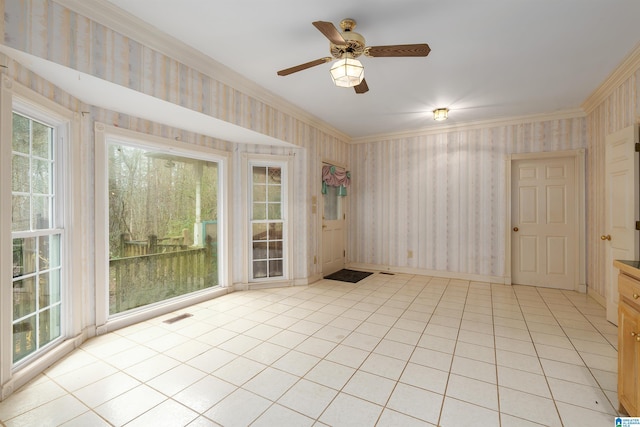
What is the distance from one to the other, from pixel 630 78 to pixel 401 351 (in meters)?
3.69

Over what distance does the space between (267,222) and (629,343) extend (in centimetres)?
396

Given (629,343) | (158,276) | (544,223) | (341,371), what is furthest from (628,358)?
(158,276)

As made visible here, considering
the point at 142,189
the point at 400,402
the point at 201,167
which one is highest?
the point at 201,167

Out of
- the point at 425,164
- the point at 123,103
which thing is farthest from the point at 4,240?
the point at 425,164

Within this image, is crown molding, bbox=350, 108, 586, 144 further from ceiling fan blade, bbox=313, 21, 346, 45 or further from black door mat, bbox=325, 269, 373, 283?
ceiling fan blade, bbox=313, 21, 346, 45

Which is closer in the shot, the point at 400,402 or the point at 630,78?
the point at 400,402

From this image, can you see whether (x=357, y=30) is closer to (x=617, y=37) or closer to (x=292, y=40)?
(x=292, y=40)

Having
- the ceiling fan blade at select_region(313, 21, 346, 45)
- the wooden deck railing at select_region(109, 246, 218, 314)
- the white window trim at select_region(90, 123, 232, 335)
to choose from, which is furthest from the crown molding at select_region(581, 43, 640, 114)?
the wooden deck railing at select_region(109, 246, 218, 314)

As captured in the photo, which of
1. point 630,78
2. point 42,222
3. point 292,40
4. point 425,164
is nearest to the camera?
point 42,222

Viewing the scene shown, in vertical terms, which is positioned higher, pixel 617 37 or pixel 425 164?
pixel 617 37

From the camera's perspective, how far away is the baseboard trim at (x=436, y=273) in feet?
15.6

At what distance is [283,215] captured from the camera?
15.1ft

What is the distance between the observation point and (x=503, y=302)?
12.4 feet

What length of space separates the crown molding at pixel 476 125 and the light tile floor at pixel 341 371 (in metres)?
2.77
